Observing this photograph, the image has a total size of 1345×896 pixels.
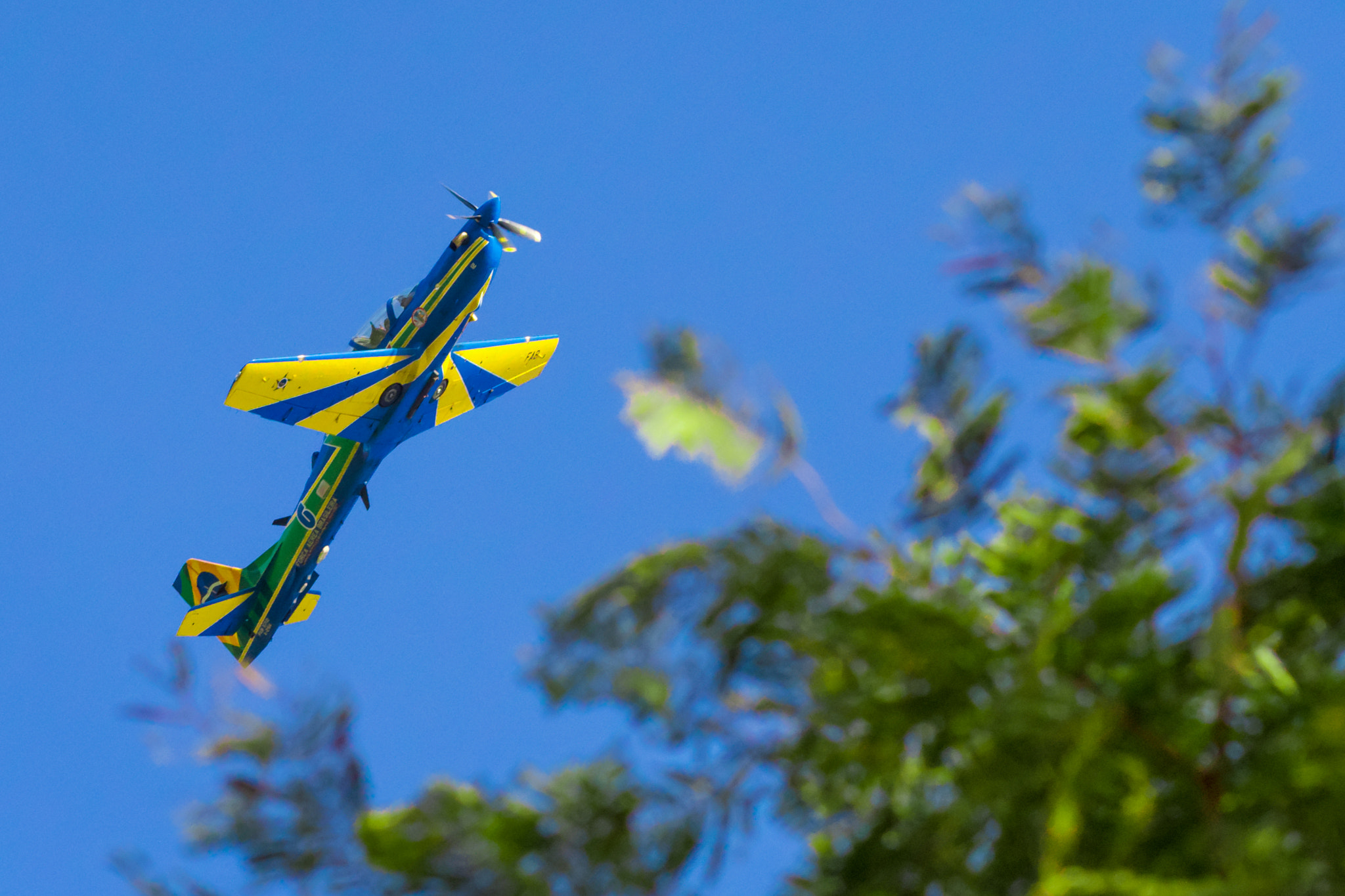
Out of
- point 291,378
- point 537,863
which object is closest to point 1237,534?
point 537,863

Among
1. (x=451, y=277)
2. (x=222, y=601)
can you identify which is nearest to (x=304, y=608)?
(x=222, y=601)

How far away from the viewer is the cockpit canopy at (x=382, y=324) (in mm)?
18656

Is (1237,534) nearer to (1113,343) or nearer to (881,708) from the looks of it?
(1113,343)

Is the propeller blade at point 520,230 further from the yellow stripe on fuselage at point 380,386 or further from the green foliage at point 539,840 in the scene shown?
the green foliage at point 539,840

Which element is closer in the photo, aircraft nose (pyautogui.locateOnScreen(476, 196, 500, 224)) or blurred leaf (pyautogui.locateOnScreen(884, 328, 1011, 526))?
blurred leaf (pyautogui.locateOnScreen(884, 328, 1011, 526))

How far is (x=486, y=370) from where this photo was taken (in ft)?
68.7

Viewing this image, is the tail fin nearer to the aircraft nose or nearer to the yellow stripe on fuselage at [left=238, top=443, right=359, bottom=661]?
the yellow stripe on fuselage at [left=238, top=443, right=359, bottom=661]

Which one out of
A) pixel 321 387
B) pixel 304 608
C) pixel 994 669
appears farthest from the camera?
pixel 304 608

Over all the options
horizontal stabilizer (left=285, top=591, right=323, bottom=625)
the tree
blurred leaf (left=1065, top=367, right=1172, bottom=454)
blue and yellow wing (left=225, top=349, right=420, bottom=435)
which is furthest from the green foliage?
horizontal stabilizer (left=285, top=591, right=323, bottom=625)

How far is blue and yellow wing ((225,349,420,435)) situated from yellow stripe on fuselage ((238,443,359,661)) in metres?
1.24

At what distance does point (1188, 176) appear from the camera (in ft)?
23.3

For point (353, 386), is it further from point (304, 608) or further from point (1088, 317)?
Answer: point (1088, 317)

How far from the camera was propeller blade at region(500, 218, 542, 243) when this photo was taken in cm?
1877

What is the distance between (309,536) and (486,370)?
413 centimetres
